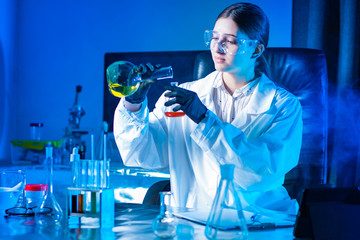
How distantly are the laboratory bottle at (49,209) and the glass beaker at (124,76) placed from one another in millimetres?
265

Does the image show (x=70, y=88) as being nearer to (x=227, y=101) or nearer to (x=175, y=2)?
(x=175, y=2)

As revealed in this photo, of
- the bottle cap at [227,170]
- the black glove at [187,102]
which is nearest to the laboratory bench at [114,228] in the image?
the bottle cap at [227,170]

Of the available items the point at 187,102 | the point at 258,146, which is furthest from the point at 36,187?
the point at 258,146

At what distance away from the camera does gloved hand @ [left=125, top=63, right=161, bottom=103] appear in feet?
4.41

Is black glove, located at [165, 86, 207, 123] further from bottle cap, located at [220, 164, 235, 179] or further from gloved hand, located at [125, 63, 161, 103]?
bottle cap, located at [220, 164, 235, 179]

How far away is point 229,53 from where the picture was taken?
5.50 feet

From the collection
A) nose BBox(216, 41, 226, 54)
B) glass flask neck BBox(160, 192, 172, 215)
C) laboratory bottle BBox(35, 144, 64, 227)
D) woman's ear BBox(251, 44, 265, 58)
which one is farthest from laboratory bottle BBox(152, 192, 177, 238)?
woman's ear BBox(251, 44, 265, 58)

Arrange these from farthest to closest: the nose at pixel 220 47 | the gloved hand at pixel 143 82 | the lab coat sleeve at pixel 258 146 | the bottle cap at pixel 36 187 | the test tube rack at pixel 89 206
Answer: the nose at pixel 220 47, the lab coat sleeve at pixel 258 146, the gloved hand at pixel 143 82, the bottle cap at pixel 36 187, the test tube rack at pixel 89 206

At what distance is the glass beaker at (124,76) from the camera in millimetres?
1304

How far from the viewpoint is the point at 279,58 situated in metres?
2.11

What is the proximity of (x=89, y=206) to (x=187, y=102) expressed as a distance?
478mm

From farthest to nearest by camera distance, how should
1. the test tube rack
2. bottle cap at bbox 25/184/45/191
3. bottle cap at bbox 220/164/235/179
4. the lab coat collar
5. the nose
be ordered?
the lab coat collar
the nose
bottle cap at bbox 25/184/45/191
the test tube rack
bottle cap at bbox 220/164/235/179

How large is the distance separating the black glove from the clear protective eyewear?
307 mm

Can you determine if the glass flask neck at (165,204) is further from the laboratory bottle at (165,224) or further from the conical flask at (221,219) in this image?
the conical flask at (221,219)
